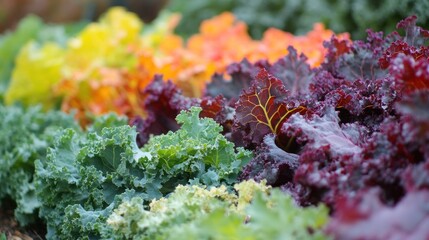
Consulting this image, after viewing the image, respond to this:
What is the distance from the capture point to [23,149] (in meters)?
3.03

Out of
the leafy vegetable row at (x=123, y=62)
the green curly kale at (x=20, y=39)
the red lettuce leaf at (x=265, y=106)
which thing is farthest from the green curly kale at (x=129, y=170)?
the green curly kale at (x=20, y=39)

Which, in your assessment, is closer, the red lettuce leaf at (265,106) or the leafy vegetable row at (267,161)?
the leafy vegetable row at (267,161)

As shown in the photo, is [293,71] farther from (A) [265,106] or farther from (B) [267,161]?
(B) [267,161]

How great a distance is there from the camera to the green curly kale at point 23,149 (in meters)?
2.80

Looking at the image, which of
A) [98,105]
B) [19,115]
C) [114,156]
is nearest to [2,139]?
[19,115]

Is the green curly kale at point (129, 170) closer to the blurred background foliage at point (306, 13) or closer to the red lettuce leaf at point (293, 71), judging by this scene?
the red lettuce leaf at point (293, 71)

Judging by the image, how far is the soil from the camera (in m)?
2.75

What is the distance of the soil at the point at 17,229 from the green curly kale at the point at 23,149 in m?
0.07

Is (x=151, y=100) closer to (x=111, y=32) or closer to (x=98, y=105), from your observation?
(x=98, y=105)

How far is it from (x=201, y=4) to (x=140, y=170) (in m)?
4.71

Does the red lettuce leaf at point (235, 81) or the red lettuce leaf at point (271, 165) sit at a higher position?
the red lettuce leaf at point (235, 81)

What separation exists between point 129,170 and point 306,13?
3981mm

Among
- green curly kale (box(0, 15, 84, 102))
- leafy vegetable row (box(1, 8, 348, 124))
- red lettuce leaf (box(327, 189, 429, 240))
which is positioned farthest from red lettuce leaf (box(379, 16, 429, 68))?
green curly kale (box(0, 15, 84, 102))

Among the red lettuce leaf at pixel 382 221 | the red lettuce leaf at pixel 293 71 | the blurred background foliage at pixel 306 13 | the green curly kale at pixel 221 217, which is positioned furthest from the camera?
the blurred background foliage at pixel 306 13
